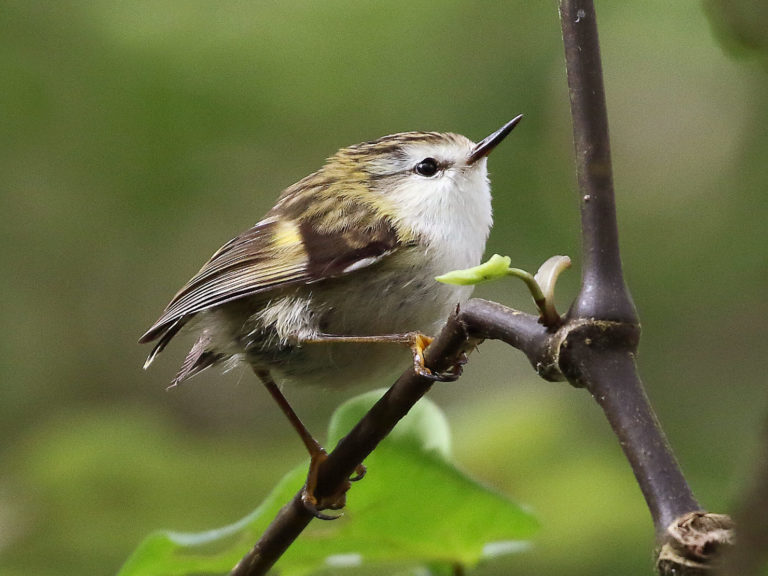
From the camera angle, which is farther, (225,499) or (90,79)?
(90,79)

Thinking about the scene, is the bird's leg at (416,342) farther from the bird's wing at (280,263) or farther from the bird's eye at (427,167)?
the bird's eye at (427,167)

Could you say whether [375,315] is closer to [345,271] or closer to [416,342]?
[345,271]

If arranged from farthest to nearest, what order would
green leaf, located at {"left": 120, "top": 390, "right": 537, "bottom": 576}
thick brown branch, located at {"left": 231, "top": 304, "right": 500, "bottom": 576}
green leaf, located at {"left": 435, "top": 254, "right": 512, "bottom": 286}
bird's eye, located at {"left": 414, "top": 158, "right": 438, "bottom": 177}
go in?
bird's eye, located at {"left": 414, "top": 158, "right": 438, "bottom": 177}, green leaf, located at {"left": 120, "top": 390, "right": 537, "bottom": 576}, thick brown branch, located at {"left": 231, "top": 304, "right": 500, "bottom": 576}, green leaf, located at {"left": 435, "top": 254, "right": 512, "bottom": 286}

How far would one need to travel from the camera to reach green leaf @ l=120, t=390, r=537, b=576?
226 centimetres

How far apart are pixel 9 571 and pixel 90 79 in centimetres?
240

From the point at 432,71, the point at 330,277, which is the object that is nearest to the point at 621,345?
the point at 330,277

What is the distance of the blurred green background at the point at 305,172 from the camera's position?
3.89 meters

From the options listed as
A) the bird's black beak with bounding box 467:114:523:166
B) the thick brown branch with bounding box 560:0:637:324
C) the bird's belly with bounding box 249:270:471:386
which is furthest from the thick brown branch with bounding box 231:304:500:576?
the bird's black beak with bounding box 467:114:523:166

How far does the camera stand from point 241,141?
5.05 metres

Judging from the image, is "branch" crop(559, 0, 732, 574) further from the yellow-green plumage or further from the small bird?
the yellow-green plumage

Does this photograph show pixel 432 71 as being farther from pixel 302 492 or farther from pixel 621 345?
pixel 621 345

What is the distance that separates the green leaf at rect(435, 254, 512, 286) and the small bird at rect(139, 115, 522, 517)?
4.15ft

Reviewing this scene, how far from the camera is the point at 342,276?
9.14ft

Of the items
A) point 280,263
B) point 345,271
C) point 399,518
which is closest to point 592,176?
point 399,518
